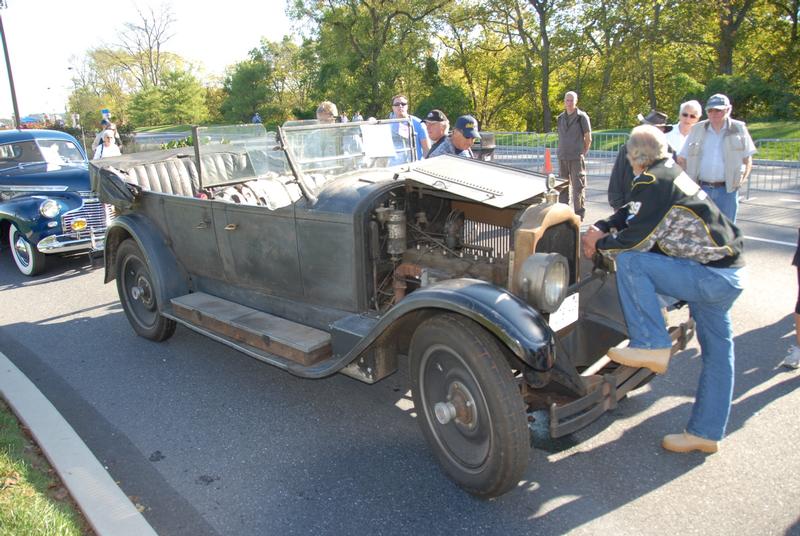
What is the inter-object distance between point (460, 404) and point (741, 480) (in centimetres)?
145

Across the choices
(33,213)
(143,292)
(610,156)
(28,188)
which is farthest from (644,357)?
(610,156)

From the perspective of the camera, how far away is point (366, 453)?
3318 mm

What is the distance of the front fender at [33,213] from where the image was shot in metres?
7.64

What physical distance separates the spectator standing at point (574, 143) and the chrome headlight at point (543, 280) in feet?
19.5

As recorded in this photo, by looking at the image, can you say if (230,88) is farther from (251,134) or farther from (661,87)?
(251,134)

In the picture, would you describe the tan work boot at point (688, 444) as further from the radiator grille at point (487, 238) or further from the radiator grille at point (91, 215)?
the radiator grille at point (91, 215)

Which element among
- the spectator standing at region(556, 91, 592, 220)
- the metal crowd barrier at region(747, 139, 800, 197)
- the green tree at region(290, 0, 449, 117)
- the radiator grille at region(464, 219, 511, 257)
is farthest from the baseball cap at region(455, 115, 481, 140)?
the green tree at region(290, 0, 449, 117)

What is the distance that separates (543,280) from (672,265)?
2.26ft

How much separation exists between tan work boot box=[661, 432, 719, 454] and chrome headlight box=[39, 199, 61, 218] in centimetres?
782

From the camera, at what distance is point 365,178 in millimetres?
3875

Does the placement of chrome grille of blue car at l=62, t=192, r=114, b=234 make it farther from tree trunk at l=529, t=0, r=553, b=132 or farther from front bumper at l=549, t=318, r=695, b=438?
tree trunk at l=529, t=0, r=553, b=132

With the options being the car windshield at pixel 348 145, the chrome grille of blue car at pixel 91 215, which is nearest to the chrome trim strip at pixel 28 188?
the chrome grille of blue car at pixel 91 215

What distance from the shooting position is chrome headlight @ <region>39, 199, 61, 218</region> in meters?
7.74

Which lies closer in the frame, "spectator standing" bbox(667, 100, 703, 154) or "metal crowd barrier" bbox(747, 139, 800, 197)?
"spectator standing" bbox(667, 100, 703, 154)
